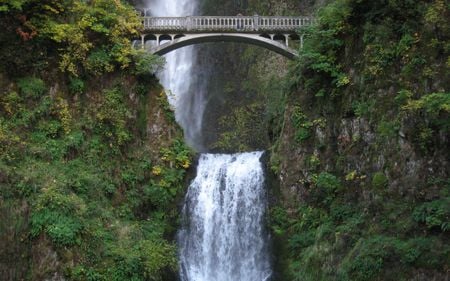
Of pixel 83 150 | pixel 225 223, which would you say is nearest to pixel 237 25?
pixel 83 150

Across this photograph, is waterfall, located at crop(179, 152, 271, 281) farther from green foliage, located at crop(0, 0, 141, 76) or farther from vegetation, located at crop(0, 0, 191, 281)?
green foliage, located at crop(0, 0, 141, 76)

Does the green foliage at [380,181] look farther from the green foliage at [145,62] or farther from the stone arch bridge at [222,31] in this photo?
the green foliage at [145,62]

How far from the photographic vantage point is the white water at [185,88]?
1307 inches

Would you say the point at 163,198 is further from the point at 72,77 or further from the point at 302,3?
the point at 302,3

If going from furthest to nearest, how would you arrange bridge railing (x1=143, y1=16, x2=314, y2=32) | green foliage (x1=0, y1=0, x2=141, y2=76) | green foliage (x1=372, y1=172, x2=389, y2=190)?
bridge railing (x1=143, y1=16, x2=314, y2=32) → green foliage (x1=0, y1=0, x2=141, y2=76) → green foliage (x1=372, y1=172, x2=389, y2=190)

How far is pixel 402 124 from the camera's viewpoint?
1506cm

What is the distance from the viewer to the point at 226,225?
65.3 ft

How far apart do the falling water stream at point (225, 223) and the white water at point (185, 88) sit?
10.0 meters

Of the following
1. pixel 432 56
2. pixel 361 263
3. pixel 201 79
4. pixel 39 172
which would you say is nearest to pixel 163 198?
pixel 39 172

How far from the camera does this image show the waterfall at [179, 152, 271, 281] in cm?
1877

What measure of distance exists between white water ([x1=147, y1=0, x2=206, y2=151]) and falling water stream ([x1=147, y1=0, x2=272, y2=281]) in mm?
10017

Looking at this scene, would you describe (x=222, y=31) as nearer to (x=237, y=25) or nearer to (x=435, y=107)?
(x=237, y=25)

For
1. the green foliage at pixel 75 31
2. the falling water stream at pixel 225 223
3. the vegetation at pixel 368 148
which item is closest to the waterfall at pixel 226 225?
the falling water stream at pixel 225 223

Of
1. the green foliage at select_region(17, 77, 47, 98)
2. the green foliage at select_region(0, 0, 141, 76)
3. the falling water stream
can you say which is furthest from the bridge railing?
the falling water stream
